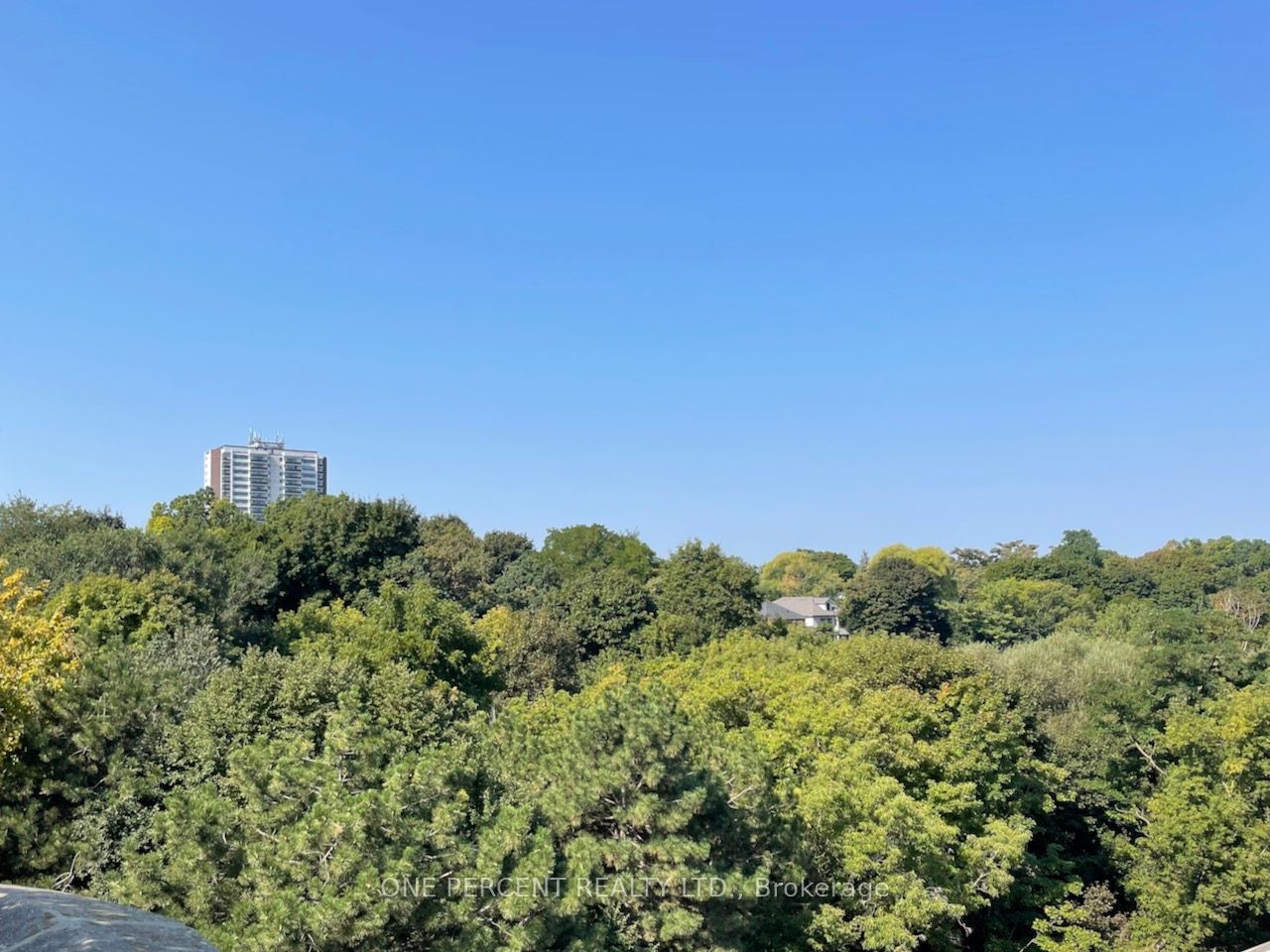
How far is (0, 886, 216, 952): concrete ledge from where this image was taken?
20.1 feet

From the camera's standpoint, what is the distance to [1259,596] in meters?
59.4

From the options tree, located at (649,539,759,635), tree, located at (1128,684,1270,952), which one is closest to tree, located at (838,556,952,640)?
tree, located at (649,539,759,635)

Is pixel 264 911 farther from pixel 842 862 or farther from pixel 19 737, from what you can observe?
pixel 842 862

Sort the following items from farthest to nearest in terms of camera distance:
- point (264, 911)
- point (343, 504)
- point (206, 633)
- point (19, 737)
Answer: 1. point (343, 504)
2. point (206, 633)
3. point (19, 737)
4. point (264, 911)

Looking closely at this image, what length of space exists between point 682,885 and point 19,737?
29.2 feet

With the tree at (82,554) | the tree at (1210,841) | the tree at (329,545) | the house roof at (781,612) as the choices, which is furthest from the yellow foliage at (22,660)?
the house roof at (781,612)

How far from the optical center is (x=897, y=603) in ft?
175

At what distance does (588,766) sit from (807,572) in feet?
305

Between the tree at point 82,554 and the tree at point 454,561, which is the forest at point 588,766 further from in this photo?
the tree at point 454,561

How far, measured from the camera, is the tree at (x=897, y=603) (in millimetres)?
53156

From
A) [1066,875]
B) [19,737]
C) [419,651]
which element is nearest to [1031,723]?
[1066,875]

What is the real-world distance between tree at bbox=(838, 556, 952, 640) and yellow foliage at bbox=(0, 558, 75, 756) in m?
47.0

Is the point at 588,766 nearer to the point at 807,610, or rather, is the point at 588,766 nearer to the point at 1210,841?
the point at 1210,841

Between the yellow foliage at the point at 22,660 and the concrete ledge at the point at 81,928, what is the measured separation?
362 centimetres
